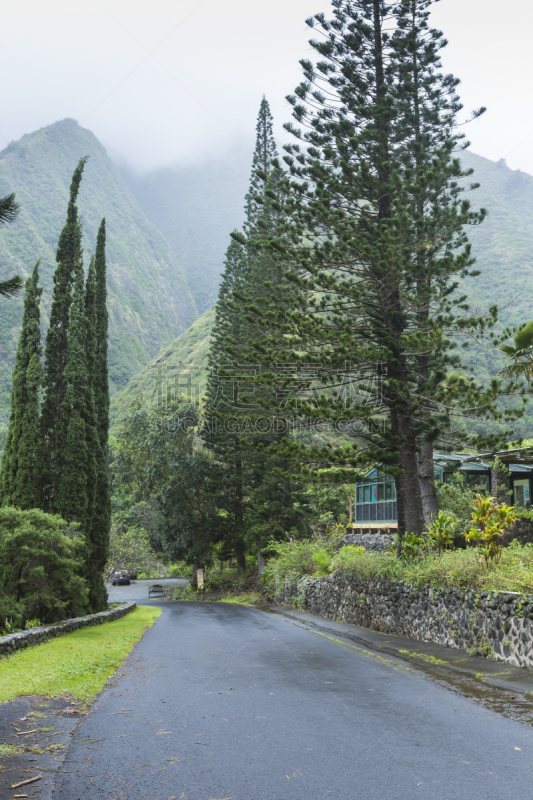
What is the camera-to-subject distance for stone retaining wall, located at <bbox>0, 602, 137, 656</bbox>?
812cm

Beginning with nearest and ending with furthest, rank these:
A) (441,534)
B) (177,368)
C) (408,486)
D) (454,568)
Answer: (454,568) → (441,534) → (408,486) → (177,368)

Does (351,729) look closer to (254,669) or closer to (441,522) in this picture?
(254,669)

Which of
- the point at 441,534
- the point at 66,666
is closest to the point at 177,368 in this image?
the point at 441,534

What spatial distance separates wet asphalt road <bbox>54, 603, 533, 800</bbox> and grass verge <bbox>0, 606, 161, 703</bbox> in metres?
0.28

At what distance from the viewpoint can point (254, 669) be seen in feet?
24.6

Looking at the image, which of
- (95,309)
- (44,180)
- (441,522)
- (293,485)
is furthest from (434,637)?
(44,180)

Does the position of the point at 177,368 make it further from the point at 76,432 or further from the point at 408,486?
the point at 408,486

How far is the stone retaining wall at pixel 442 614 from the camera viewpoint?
7145 millimetres

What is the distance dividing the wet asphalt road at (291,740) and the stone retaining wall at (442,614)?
1.20 meters

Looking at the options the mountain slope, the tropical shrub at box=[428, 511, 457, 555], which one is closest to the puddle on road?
the tropical shrub at box=[428, 511, 457, 555]

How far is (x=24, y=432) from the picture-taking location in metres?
13.7

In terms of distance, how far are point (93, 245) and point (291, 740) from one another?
440ft

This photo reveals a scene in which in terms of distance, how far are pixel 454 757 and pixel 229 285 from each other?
28.8 meters

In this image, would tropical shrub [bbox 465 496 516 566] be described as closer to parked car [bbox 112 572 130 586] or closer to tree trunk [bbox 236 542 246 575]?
tree trunk [bbox 236 542 246 575]
